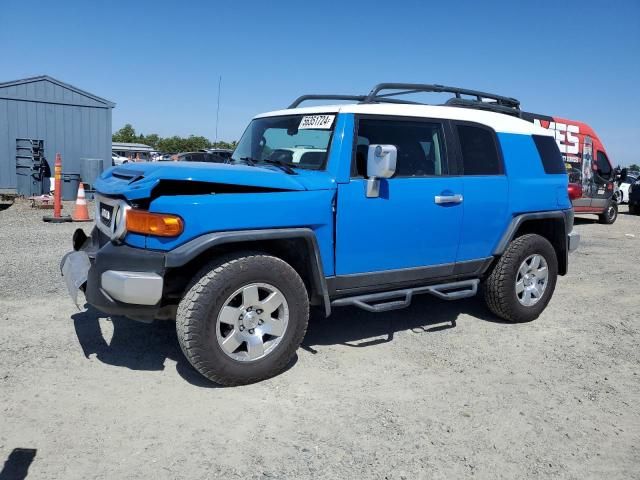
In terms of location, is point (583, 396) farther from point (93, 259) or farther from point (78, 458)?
point (93, 259)

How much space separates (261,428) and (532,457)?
1.48 metres

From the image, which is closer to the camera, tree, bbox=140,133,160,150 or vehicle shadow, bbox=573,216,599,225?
vehicle shadow, bbox=573,216,599,225

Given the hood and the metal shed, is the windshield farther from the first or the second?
the metal shed

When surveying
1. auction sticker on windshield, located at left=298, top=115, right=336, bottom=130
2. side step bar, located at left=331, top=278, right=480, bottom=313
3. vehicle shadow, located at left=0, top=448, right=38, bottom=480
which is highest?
auction sticker on windshield, located at left=298, top=115, right=336, bottom=130

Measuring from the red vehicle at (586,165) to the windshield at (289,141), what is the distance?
9043 millimetres

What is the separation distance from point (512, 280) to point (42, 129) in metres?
13.8

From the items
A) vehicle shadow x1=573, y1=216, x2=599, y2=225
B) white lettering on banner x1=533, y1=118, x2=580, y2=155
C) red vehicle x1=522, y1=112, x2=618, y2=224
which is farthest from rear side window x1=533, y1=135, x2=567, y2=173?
vehicle shadow x1=573, y1=216, x2=599, y2=225

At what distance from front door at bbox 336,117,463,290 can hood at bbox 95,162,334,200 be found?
28cm

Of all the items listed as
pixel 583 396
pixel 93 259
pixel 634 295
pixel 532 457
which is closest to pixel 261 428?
pixel 532 457

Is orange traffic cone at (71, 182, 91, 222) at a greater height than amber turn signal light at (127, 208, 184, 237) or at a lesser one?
lesser

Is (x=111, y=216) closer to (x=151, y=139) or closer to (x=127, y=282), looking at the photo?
(x=127, y=282)

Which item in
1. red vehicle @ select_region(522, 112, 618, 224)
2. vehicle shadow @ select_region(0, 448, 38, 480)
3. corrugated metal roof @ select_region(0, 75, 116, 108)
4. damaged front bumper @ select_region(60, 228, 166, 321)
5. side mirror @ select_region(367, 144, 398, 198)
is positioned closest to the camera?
vehicle shadow @ select_region(0, 448, 38, 480)

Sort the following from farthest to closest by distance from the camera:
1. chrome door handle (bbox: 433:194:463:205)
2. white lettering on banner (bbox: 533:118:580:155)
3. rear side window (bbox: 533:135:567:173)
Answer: white lettering on banner (bbox: 533:118:580:155) < rear side window (bbox: 533:135:567:173) < chrome door handle (bbox: 433:194:463:205)

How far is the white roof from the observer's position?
4.19 m
